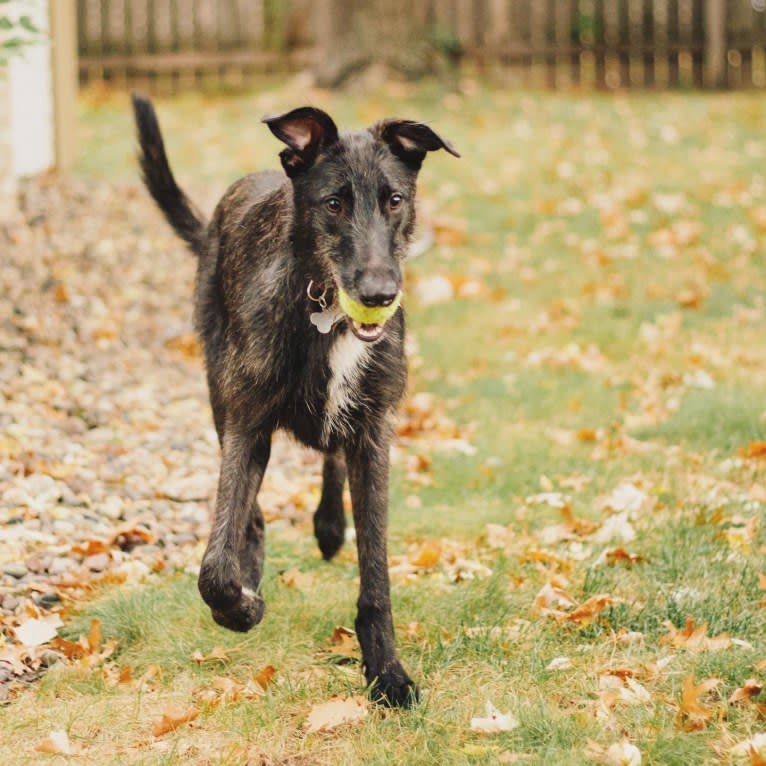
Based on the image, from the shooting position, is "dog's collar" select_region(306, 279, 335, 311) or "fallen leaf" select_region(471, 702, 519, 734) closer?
"fallen leaf" select_region(471, 702, 519, 734)

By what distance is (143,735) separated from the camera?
11.4 feet

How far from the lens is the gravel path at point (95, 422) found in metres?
4.64

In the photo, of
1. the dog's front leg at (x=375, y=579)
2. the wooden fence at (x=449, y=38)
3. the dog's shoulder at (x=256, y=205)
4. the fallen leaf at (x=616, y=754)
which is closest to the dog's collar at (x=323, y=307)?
the dog's shoulder at (x=256, y=205)

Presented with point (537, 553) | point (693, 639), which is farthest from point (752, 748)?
point (537, 553)

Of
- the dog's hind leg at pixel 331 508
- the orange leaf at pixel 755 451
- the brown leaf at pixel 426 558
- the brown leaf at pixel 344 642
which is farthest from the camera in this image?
the orange leaf at pixel 755 451

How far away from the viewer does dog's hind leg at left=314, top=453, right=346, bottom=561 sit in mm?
4707

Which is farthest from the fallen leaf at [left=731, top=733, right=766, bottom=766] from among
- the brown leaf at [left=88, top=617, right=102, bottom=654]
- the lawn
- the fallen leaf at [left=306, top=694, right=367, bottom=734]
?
the brown leaf at [left=88, top=617, right=102, bottom=654]

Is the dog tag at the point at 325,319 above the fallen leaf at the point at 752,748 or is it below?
above

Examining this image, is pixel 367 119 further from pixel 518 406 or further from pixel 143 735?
pixel 143 735

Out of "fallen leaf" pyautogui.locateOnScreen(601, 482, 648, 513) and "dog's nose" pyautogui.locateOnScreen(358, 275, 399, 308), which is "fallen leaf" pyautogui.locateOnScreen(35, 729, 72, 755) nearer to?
"dog's nose" pyautogui.locateOnScreen(358, 275, 399, 308)

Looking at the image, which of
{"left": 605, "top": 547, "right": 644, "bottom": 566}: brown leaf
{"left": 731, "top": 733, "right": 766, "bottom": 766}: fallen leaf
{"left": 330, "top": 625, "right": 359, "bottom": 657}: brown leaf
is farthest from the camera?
{"left": 605, "top": 547, "right": 644, "bottom": 566}: brown leaf

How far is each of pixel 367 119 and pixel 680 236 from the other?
15.0ft

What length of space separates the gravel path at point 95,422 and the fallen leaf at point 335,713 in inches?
40.2

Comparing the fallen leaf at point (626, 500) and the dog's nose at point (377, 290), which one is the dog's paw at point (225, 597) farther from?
the fallen leaf at point (626, 500)
